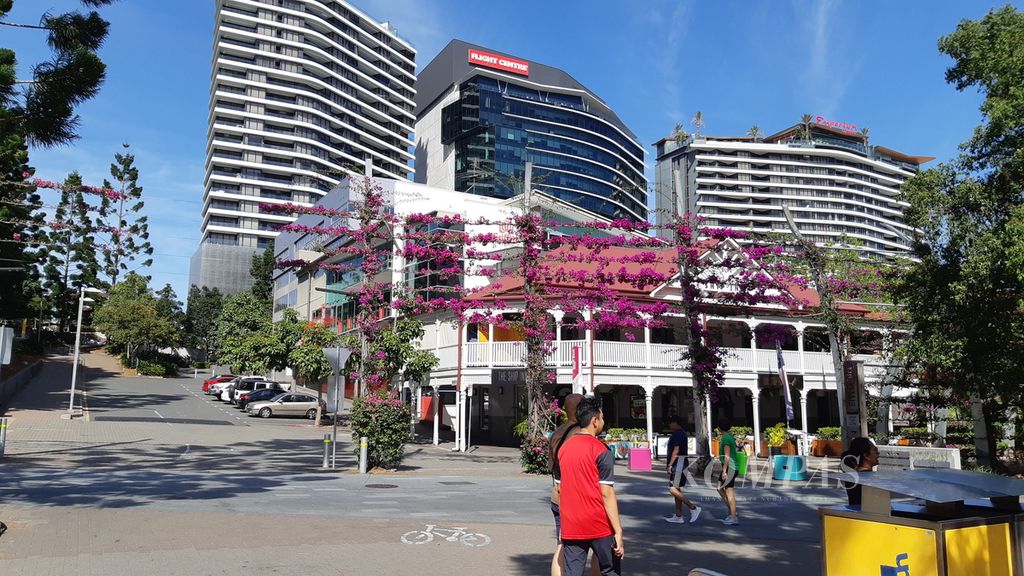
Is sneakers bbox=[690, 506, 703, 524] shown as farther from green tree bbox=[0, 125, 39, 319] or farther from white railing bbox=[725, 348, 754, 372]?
green tree bbox=[0, 125, 39, 319]

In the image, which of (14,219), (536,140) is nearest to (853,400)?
(14,219)

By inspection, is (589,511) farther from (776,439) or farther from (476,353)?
(776,439)

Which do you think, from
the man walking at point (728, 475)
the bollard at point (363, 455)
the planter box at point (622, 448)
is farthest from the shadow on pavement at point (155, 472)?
the planter box at point (622, 448)

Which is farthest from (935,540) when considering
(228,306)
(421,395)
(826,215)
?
(826,215)

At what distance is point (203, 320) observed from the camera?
3442 inches

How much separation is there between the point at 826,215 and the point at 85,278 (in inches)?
4207

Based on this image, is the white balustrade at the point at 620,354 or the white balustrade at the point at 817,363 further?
the white balustrade at the point at 817,363

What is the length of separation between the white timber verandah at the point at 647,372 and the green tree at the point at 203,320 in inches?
2293

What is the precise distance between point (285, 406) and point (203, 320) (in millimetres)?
53996

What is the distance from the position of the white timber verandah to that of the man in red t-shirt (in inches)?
741

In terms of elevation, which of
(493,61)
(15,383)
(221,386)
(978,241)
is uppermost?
(493,61)

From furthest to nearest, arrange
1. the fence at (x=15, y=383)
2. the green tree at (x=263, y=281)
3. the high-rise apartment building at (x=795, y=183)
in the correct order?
the high-rise apartment building at (x=795, y=183), the green tree at (x=263, y=281), the fence at (x=15, y=383)

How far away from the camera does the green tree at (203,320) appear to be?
86.9 metres

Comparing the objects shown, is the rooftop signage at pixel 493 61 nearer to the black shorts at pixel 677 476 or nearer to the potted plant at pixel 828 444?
the potted plant at pixel 828 444
